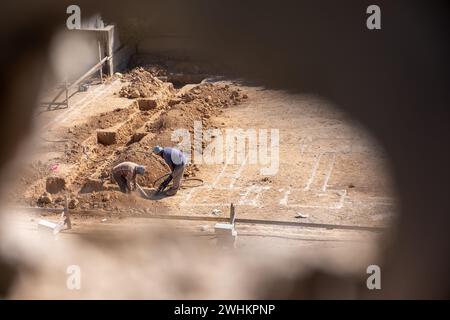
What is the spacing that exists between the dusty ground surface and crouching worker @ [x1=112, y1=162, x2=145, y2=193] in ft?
0.82

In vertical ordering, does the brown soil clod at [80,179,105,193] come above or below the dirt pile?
below

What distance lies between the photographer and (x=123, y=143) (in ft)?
46.2

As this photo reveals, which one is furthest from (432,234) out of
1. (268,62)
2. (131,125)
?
(131,125)

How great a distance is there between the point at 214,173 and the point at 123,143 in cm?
291

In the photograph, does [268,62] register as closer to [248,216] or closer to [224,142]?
[248,216]

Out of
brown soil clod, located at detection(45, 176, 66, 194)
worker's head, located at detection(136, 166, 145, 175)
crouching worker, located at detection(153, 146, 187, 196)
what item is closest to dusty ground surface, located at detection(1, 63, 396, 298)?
brown soil clod, located at detection(45, 176, 66, 194)

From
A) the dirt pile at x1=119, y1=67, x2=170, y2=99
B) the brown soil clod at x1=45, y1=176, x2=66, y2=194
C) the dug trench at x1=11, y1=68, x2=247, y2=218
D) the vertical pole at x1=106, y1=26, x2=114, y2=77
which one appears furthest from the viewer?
the vertical pole at x1=106, y1=26, x2=114, y2=77

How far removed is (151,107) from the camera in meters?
16.0

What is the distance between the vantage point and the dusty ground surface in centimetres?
926

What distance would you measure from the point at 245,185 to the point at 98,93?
22.2 ft

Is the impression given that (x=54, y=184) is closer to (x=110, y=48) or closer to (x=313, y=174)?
(x=313, y=174)

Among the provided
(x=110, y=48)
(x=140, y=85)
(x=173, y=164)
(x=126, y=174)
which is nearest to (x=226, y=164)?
(x=173, y=164)

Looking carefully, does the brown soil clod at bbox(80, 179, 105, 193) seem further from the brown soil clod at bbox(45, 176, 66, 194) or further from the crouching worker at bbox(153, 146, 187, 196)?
the crouching worker at bbox(153, 146, 187, 196)

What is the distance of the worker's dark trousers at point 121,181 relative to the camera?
10992 millimetres
